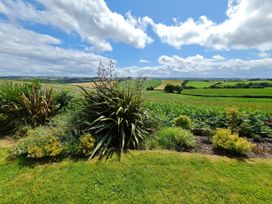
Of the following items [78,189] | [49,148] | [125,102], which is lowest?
[78,189]

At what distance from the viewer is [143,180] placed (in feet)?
14.0

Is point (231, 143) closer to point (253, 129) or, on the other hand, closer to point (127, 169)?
point (253, 129)

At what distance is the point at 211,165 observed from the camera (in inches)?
188

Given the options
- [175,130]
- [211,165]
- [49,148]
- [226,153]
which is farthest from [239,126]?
[49,148]

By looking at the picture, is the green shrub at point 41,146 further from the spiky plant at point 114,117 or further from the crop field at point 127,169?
the spiky plant at point 114,117

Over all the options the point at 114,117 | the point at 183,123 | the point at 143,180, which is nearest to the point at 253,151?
the point at 183,123

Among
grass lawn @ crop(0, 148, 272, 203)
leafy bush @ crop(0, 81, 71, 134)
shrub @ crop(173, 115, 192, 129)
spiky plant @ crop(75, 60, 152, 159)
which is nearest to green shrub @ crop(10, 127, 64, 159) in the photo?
grass lawn @ crop(0, 148, 272, 203)

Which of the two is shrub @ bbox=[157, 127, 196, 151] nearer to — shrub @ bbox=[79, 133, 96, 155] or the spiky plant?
the spiky plant

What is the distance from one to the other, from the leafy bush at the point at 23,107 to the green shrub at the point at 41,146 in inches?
82.8

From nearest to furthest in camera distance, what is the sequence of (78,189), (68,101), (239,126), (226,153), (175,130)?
(78,189) < (226,153) < (175,130) < (239,126) < (68,101)

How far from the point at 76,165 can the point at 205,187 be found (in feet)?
8.89

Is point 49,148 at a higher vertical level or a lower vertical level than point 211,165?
higher

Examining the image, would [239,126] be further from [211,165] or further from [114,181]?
[114,181]

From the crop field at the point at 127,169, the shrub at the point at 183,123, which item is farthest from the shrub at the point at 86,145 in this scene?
the shrub at the point at 183,123
